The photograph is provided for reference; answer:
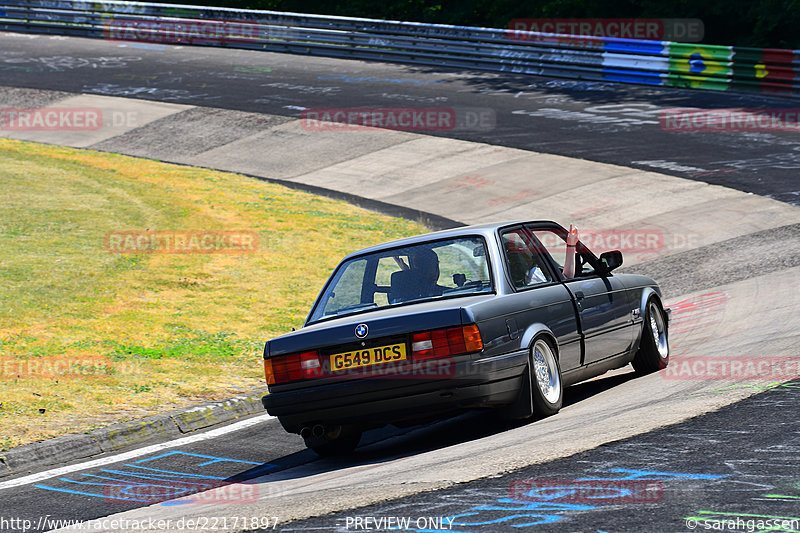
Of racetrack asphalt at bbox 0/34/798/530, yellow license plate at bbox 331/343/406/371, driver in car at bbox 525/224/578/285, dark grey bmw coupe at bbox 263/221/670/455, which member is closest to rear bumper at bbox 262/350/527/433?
dark grey bmw coupe at bbox 263/221/670/455

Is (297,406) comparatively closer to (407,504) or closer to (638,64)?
(407,504)

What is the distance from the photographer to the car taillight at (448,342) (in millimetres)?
6496

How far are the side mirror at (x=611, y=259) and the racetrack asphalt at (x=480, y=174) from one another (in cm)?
102

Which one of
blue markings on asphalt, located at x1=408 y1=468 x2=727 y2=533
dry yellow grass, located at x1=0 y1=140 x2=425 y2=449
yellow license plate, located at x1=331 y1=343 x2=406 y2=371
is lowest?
dry yellow grass, located at x1=0 y1=140 x2=425 y2=449

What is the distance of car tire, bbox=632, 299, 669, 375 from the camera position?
8.86 metres

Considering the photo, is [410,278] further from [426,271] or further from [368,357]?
[368,357]

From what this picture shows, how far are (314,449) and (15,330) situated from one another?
4.79 metres

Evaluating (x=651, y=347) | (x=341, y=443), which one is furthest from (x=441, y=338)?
(x=651, y=347)

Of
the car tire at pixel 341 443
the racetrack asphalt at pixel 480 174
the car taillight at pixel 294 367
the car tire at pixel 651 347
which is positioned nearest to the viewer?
the racetrack asphalt at pixel 480 174

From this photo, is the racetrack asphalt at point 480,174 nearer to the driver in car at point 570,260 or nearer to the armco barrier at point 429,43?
the armco barrier at point 429,43

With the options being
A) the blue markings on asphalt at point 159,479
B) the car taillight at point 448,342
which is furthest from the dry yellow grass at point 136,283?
the car taillight at point 448,342

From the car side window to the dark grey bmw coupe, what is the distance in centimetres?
1

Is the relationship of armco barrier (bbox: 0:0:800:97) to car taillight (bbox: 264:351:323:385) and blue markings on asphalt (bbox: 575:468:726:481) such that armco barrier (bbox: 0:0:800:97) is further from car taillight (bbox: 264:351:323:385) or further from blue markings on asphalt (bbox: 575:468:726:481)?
blue markings on asphalt (bbox: 575:468:726:481)

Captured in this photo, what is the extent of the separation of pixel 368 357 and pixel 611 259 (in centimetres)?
275
